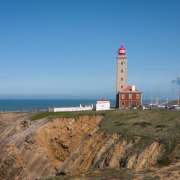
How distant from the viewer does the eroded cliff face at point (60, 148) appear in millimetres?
47875

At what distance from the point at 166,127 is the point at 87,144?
11986 mm

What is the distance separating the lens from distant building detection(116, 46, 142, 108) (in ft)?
273

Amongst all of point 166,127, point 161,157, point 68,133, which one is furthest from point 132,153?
point 68,133

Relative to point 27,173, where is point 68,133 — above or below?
above

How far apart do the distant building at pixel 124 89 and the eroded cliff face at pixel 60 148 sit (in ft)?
64.8

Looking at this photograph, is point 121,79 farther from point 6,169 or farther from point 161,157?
point 161,157

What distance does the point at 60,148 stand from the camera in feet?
201

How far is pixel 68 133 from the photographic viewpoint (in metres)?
62.3

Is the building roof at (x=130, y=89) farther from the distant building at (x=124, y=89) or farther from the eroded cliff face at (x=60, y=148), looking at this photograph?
the eroded cliff face at (x=60, y=148)

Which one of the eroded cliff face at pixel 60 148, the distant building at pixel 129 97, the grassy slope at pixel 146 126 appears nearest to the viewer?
the grassy slope at pixel 146 126

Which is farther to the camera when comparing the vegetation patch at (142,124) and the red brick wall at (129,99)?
the red brick wall at (129,99)

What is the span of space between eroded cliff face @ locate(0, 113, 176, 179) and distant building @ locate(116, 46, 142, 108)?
19764 millimetres

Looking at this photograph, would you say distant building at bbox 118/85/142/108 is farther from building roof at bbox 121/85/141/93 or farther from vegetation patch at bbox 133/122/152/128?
vegetation patch at bbox 133/122/152/128

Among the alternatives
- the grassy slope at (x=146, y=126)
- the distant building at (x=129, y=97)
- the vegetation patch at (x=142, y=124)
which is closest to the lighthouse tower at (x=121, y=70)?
the distant building at (x=129, y=97)
